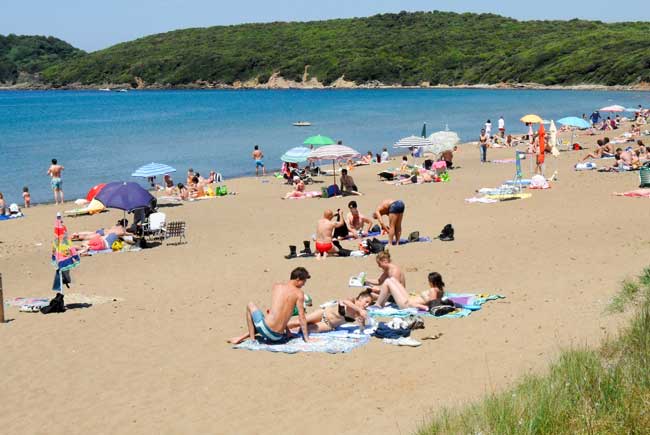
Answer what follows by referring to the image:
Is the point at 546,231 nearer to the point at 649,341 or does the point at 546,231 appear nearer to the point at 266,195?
the point at 649,341

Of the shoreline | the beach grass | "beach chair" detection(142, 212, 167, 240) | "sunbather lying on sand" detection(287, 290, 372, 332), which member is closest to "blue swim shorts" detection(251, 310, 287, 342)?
"sunbather lying on sand" detection(287, 290, 372, 332)

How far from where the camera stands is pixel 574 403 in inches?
212

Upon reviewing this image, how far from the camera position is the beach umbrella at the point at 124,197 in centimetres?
1606

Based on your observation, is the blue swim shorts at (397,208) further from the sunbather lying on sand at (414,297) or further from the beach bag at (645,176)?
the beach bag at (645,176)

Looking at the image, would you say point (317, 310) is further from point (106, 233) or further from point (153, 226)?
point (106, 233)

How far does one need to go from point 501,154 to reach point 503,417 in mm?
28583

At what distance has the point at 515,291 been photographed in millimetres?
10617

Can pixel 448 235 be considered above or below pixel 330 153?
below

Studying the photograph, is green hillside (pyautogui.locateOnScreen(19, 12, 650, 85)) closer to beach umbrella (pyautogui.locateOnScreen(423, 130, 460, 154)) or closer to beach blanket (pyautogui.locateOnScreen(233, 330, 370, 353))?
beach umbrella (pyautogui.locateOnScreen(423, 130, 460, 154))

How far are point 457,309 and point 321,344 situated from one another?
6.22ft

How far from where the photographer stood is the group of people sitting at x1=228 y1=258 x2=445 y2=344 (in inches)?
356

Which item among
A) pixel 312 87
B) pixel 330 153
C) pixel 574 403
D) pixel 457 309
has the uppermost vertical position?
pixel 574 403

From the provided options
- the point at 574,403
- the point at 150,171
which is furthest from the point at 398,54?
the point at 574,403

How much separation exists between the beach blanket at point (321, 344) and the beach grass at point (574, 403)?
2.46 meters
